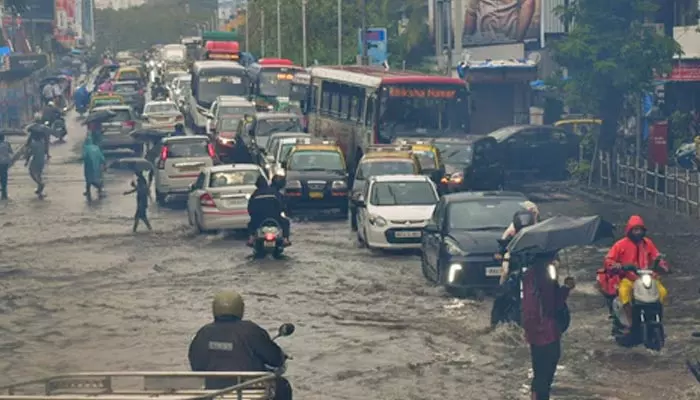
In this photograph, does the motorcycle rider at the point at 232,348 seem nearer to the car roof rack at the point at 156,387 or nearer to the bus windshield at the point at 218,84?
the car roof rack at the point at 156,387

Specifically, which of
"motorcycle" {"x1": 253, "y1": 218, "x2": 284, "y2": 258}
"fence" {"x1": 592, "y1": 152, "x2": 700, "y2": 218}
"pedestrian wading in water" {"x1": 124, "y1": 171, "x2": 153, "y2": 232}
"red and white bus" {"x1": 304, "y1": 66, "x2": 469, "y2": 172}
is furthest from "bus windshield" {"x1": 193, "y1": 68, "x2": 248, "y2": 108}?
"motorcycle" {"x1": 253, "y1": 218, "x2": 284, "y2": 258}

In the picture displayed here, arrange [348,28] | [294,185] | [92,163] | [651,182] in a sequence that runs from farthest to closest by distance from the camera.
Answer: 1. [348,28]
2. [92,163]
3. [651,182]
4. [294,185]

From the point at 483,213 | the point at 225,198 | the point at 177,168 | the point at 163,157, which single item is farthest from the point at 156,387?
the point at 163,157

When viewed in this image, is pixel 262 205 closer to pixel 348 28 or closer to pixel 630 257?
pixel 630 257

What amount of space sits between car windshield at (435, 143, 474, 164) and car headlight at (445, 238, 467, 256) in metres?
16.0

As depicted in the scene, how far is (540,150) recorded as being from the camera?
148ft

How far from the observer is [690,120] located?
44438mm

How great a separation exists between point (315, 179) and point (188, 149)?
540cm

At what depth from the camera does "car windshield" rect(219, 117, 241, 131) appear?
52.0 m

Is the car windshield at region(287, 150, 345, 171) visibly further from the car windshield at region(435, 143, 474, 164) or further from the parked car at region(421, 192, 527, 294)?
the parked car at region(421, 192, 527, 294)

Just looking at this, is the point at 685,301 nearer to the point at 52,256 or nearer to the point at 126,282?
the point at 126,282

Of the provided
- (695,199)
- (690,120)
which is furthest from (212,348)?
(690,120)

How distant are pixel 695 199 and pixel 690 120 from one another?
35.8 ft

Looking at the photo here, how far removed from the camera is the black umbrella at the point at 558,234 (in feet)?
49.6
